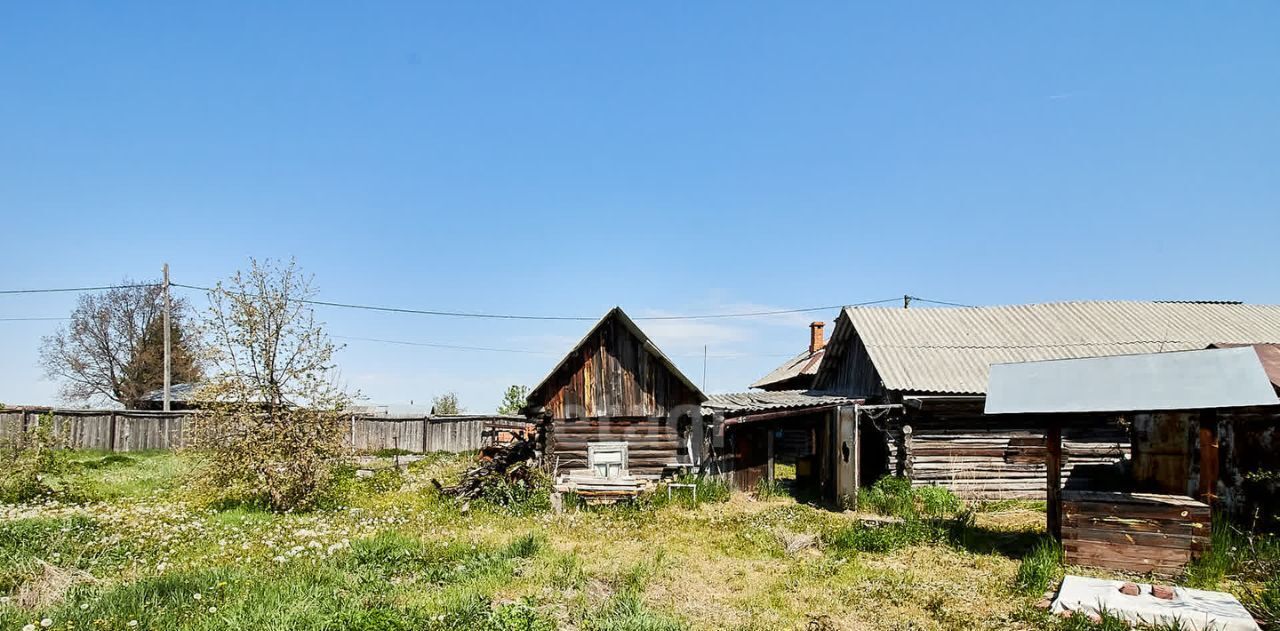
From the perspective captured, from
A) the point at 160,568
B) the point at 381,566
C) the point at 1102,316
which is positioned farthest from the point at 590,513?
the point at 1102,316

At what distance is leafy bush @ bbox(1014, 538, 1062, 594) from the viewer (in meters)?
8.84

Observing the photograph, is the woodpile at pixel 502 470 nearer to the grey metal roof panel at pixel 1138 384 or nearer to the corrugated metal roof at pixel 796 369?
the grey metal roof panel at pixel 1138 384

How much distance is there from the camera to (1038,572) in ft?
29.8

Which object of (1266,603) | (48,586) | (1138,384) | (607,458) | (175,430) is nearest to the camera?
(1266,603)

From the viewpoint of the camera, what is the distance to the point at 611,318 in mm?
17828

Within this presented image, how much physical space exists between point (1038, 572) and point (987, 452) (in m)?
9.80

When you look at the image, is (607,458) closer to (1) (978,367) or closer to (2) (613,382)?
(2) (613,382)

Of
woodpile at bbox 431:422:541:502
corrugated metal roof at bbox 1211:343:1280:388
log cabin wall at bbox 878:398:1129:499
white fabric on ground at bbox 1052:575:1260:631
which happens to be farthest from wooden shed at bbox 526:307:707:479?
corrugated metal roof at bbox 1211:343:1280:388

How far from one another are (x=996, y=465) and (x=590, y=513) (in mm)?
10498

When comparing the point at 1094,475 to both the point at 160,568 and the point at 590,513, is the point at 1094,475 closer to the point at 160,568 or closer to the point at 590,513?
the point at 590,513

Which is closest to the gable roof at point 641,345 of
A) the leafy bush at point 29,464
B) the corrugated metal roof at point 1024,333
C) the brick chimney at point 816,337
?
the corrugated metal roof at point 1024,333

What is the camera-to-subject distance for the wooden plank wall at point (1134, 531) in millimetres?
9477

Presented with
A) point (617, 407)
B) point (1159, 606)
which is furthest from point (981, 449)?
point (1159, 606)

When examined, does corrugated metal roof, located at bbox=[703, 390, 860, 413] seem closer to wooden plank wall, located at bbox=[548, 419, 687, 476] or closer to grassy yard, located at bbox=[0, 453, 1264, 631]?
wooden plank wall, located at bbox=[548, 419, 687, 476]
